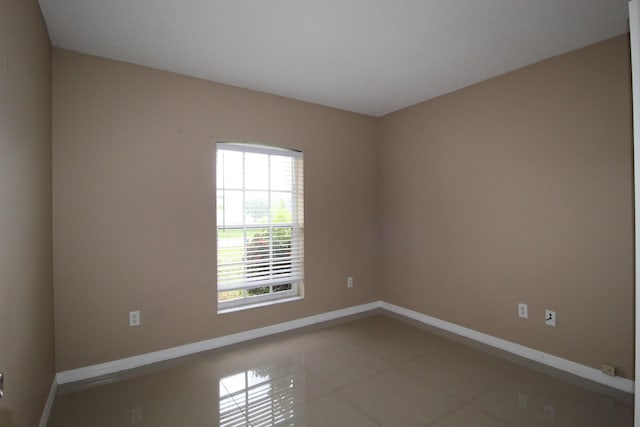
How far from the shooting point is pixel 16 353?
4.81 feet

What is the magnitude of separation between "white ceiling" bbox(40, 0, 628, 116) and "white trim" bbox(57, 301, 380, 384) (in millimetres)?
2452

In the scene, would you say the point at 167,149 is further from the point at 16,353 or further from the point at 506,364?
the point at 506,364

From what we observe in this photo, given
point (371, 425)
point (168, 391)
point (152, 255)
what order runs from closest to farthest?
point (371, 425)
point (168, 391)
point (152, 255)

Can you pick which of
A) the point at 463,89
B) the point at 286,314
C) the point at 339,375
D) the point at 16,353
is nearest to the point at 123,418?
the point at 16,353

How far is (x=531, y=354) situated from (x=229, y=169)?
126 inches

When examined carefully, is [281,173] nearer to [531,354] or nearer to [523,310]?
[523,310]

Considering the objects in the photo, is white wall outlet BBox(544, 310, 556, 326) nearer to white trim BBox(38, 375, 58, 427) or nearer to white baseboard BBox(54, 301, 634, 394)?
white baseboard BBox(54, 301, 634, 394)

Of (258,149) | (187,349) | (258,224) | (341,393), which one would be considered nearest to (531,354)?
(341,393)

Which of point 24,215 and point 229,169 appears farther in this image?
point 229,169

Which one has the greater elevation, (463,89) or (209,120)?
(463,89)

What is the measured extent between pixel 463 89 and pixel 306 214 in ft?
6.87

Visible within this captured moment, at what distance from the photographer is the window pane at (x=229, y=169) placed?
3.14 metres

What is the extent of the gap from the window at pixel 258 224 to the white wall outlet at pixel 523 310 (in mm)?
2146

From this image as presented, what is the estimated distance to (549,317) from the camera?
2.65 m
